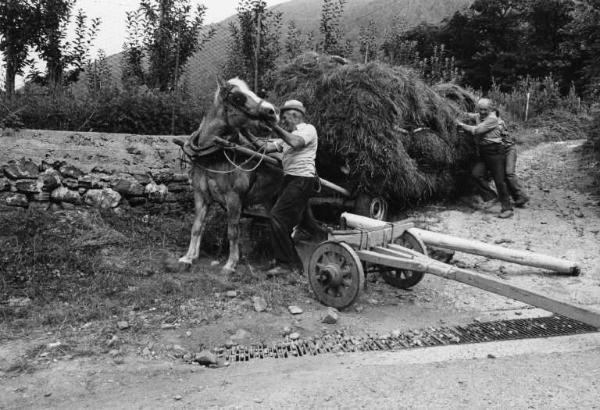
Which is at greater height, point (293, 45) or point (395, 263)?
point (293, 45)

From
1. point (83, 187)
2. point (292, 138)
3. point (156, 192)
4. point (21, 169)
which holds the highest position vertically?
point (292, 138)

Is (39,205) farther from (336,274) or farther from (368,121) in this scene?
(368,121)

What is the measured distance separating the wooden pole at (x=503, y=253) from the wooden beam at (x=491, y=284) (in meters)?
1.08

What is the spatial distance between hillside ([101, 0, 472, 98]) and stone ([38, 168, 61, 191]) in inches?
137

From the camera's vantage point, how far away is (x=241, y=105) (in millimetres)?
5297

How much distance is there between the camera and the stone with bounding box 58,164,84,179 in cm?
625

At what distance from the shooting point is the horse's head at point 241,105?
203 inches

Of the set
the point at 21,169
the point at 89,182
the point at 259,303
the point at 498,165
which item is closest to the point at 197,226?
the point at 259,303

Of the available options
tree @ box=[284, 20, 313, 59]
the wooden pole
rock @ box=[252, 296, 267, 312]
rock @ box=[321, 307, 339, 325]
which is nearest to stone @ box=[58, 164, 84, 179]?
rock @ box=[252, 296, 267, 312]

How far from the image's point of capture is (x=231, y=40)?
10062mm

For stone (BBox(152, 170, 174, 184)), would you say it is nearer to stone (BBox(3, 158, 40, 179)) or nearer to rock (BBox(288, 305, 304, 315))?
stone (BBox(3, 158, 40, 179))

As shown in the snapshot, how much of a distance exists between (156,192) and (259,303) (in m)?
2.75

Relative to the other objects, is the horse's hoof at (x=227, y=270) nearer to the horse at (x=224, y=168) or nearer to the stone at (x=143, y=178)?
the horse at (x=224, y=168)

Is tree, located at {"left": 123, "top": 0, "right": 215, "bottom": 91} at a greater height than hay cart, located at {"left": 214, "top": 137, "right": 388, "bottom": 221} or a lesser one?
greater
